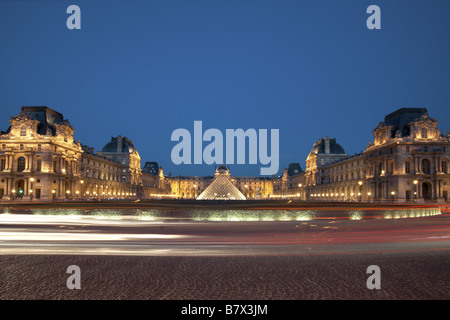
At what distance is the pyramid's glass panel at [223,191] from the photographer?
60750mm

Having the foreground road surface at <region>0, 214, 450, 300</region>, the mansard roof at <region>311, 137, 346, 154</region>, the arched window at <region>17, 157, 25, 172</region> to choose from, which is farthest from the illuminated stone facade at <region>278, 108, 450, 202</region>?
the arched window at <region>17, 157, 25, 172</region>

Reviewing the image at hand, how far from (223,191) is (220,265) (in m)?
54.2

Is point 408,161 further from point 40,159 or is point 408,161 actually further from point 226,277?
point 40,159

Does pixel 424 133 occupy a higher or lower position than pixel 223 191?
higher

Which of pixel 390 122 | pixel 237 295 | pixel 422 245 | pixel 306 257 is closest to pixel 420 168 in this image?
pixel 390 122

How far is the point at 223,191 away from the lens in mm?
Answer: 61156

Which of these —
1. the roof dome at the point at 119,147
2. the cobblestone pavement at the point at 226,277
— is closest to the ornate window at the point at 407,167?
the cobblestone pavement at the point at 226,277

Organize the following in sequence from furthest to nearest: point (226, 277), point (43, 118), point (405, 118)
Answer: point (43, 118), point (405, 118), point (226, 277)

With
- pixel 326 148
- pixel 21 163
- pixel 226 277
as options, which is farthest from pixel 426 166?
pixel 21 163

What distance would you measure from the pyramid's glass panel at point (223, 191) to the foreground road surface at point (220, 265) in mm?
49086

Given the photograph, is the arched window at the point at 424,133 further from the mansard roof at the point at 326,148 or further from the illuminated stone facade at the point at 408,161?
the mansard roof at the point at 326,148

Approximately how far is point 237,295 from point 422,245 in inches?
299

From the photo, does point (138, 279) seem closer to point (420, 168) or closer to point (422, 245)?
point (422, 245)
